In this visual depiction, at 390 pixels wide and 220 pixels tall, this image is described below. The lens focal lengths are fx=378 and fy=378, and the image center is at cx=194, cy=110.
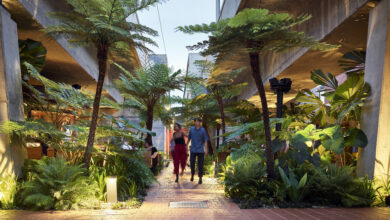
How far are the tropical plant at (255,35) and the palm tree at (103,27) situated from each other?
84cm

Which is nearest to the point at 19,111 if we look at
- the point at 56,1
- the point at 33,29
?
the point at 33,29

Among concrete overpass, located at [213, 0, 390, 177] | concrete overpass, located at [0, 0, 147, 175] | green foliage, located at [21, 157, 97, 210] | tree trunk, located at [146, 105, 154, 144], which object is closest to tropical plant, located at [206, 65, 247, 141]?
concrete overpass, located at [213, 0, 390, 177]

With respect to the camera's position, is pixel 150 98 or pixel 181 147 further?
pixel 150 98

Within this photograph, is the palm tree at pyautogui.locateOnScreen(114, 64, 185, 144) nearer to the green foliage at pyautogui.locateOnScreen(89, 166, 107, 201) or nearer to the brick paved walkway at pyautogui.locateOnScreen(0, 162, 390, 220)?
the green foliage at pyautogui.locateOnScreen(89, 166, 107, 201)

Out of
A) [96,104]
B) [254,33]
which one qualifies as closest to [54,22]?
[96,104]

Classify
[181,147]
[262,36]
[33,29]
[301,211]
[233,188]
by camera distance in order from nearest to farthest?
[301,211] < [262,36] < [233,188] < [33,29] < [181,147]

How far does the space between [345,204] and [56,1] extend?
9033 millimetres

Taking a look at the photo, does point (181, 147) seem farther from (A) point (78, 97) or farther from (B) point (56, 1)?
(B) point (56, 1)

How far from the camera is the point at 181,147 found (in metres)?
10.0

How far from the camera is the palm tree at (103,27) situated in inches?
234

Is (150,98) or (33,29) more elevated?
(33,29)

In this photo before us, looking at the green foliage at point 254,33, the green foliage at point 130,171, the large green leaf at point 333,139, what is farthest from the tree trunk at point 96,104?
the large green leaf at point 333,139

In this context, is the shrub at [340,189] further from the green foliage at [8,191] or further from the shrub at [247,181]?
the green foliage at [8,191]

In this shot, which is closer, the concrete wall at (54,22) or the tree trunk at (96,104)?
the tree trunk at (96,104)
